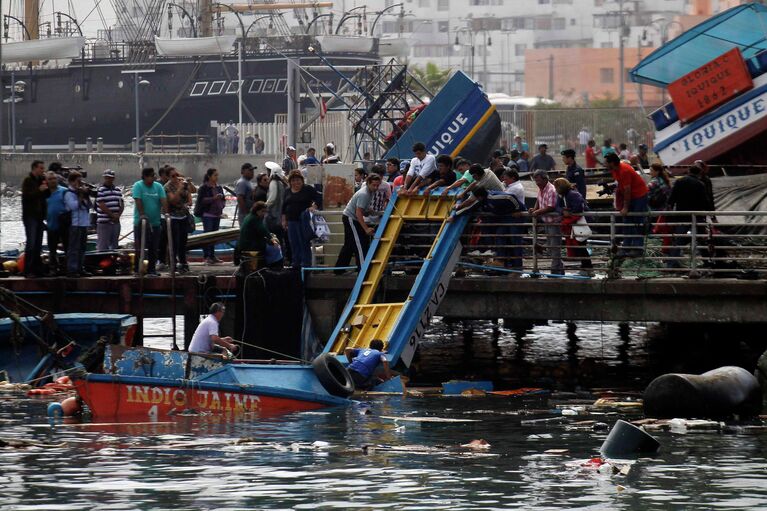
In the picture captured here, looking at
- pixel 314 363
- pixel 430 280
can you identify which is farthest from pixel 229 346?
pixel 430 280

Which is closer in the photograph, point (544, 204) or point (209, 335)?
point (209, 335)

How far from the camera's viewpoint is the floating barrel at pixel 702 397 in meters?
19.0

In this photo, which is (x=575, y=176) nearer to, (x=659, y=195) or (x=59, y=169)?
(x=659, y=195)

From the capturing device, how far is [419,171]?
23.2 m

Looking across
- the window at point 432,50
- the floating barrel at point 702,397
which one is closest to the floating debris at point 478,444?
the floating barrel at point 702,397

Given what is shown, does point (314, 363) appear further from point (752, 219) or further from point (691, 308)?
point (752, 219)

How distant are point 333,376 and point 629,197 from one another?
5.70 m

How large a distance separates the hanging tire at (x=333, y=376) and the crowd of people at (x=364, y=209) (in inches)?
137

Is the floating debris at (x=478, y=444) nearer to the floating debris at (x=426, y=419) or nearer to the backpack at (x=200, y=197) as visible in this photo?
the floating debris at (x=426, y=419)

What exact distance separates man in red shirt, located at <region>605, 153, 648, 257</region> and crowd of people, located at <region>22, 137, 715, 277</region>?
2cm

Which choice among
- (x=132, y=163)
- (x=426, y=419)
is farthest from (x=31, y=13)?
(x=426, y=419)

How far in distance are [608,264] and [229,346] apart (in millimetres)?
5871

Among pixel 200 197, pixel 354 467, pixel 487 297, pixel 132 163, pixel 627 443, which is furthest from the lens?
pixel 132 163

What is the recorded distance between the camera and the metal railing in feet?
70.8
